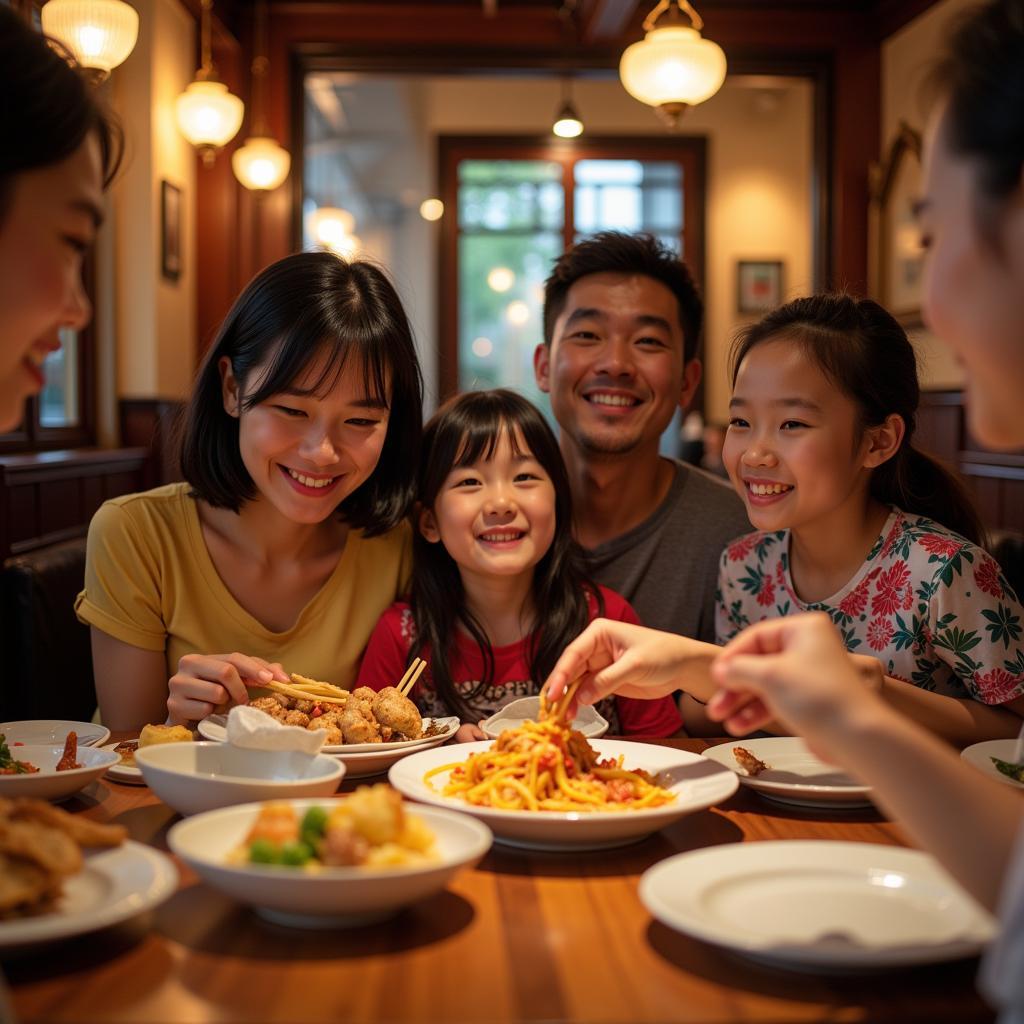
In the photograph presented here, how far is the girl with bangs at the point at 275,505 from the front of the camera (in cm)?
198

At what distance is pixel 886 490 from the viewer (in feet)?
7.19

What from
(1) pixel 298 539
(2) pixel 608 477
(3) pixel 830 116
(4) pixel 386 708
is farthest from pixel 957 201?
(3) pixel 830 116

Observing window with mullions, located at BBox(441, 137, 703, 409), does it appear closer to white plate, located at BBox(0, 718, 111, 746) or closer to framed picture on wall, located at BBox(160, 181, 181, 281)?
framed picture on wall, located at BBox(160, 181, 181, 281)

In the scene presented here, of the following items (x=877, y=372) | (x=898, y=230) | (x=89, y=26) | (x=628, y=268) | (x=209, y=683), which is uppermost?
(x=89, y=26)

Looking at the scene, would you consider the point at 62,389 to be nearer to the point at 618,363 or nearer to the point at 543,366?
the point at 543,366

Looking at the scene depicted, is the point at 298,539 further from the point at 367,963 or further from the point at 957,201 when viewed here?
the point at 957,201

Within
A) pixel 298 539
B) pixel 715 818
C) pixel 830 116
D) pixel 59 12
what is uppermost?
pixel 830 116

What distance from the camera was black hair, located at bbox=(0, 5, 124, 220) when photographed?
43.8 inches

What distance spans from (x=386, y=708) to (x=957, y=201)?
997mm

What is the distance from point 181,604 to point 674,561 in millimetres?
1109

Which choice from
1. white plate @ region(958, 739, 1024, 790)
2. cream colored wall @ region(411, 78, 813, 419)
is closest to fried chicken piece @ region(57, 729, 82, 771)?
white plate @ region(958, 739, 1024, 790)

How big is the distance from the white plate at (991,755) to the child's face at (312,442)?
1080 mm

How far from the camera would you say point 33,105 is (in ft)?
3.68

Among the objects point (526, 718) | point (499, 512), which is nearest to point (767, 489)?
point (499, 512)
